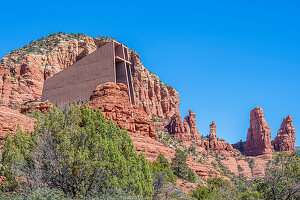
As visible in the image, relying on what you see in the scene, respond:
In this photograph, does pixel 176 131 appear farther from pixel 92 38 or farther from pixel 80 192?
pixel 80 192

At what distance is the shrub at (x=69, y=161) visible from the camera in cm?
1505

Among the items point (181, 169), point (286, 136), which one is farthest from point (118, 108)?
point (286, 136)

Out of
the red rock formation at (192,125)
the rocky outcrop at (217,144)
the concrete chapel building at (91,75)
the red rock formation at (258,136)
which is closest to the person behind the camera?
the concrete chapel building at (91,75)

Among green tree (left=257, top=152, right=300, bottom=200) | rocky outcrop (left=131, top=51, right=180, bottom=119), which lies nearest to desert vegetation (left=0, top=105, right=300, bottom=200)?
green tree (left=257, top=152, right=300, bottom=200)

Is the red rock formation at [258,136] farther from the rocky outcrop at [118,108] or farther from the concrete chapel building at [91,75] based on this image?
the rocky outcrop at [118,108]

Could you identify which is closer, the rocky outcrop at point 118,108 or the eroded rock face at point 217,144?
the rocky outcrop at point 118,108

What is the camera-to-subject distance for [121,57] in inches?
1799

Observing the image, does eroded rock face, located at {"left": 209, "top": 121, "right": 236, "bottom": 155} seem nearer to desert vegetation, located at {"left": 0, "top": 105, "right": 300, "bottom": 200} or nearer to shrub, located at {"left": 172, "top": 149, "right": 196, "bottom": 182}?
shrub, located at {"left": 172, "top": 149, "right": 196, "bottom": 182}

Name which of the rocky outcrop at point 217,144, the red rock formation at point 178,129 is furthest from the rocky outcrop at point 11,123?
the rocky outcrop at point 217,144

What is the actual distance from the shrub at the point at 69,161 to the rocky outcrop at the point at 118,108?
1561cm

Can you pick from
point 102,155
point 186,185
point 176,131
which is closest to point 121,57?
point 186,185

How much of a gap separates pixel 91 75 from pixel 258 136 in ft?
226

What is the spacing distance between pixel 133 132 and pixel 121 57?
13.9 metres

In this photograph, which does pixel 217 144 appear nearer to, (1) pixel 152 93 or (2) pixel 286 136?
(2) pixel 286 136
